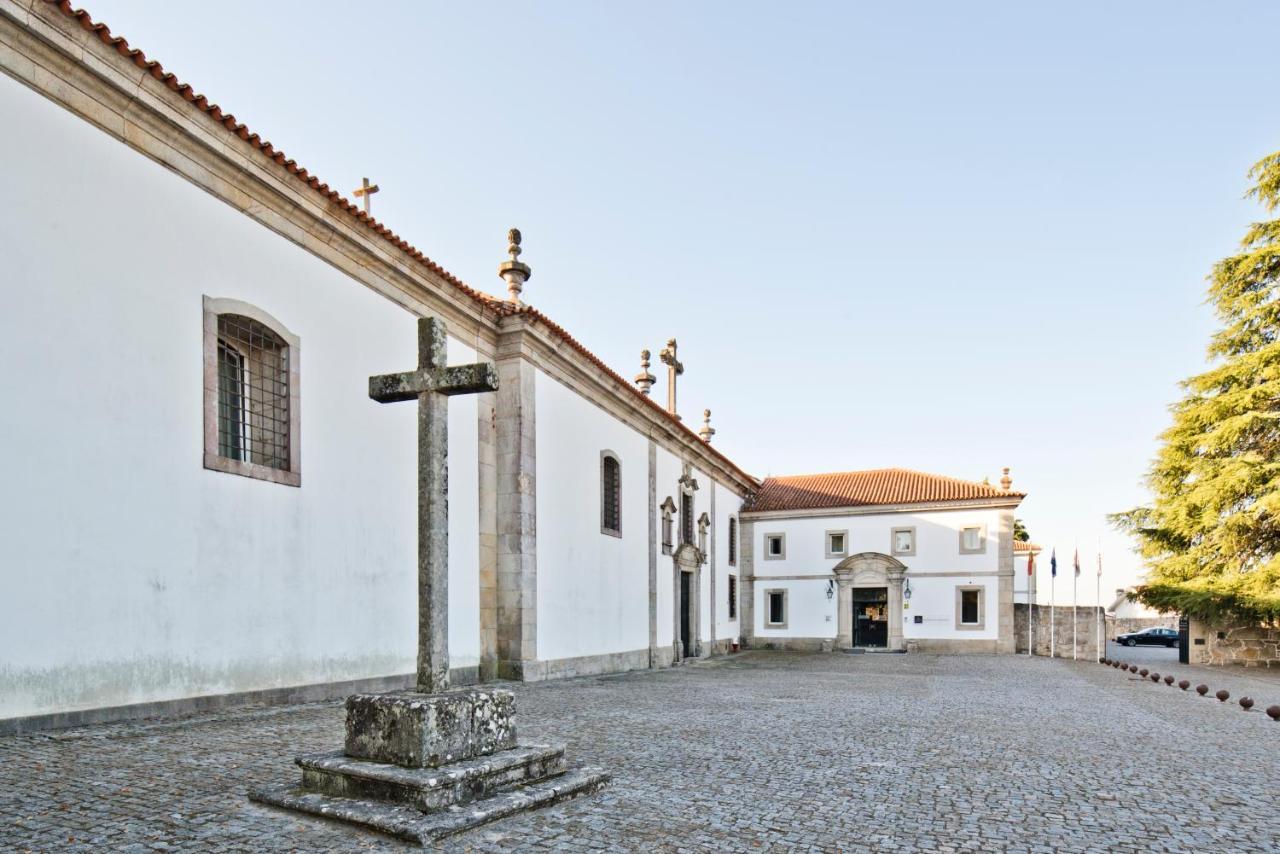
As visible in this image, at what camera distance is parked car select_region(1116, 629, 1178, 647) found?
41.0m

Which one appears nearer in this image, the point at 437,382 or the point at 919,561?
the point at 437,382

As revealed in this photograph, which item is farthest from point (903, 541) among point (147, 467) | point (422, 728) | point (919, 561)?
point (422, 728)

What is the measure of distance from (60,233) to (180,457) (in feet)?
7.37

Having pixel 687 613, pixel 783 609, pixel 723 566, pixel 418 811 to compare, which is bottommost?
pixel 783 609

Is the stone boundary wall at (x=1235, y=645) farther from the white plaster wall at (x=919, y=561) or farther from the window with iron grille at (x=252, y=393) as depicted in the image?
the window with iron grille at (x=252, y=393)

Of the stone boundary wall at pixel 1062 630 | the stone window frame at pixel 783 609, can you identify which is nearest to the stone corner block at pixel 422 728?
the stone boundary wall at pixel 1062 630

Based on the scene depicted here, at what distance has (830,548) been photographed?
30000 mm

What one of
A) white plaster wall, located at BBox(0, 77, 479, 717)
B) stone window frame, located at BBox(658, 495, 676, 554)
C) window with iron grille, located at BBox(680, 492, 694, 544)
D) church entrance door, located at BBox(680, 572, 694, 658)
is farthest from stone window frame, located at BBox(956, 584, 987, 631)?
white plaster wall, located at BBox(0, 77, 479, 717)

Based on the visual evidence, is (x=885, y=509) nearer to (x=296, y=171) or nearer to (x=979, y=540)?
(x=979, y=540)

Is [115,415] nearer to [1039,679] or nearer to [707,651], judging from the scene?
[1039,679]

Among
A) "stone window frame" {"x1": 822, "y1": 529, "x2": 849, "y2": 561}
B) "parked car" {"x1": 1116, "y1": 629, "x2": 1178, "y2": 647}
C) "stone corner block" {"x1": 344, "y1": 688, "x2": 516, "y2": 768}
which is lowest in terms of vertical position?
"parked car" {"x1": 1116, "y1": 629, "x2": 1178, "y2": 647}

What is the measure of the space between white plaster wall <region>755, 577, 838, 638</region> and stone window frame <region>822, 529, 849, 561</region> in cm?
90

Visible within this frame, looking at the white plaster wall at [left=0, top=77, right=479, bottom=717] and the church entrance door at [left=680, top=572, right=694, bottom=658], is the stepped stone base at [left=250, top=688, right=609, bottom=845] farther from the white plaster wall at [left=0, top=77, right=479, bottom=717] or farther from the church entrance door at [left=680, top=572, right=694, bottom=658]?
the church entrance door at [left=680, top=572, right=694, bottom=658]

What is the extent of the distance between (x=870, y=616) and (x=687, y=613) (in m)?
8.94
